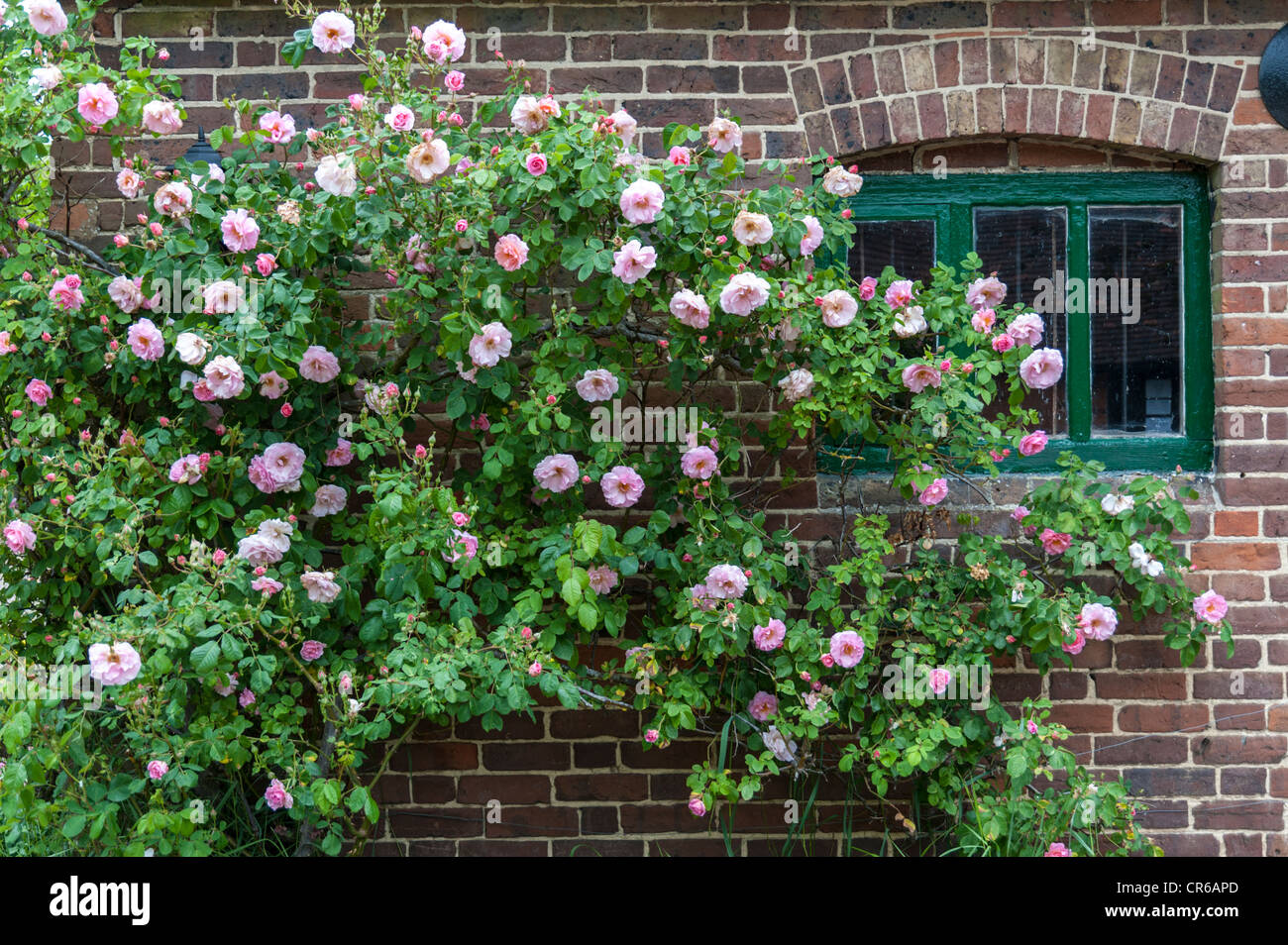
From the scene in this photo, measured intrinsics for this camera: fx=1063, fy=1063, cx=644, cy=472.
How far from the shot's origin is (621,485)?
10.2 ft

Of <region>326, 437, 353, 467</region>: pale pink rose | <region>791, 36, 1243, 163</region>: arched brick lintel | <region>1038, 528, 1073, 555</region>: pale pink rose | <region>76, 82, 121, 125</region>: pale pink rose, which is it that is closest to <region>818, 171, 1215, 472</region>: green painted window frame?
<region>791, 36, 1243, 163</region>: arched brick lintel

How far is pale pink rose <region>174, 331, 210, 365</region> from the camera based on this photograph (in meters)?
2.79

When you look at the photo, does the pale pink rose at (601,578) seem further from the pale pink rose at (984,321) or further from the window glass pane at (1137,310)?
the window glass pane at (1137,310)

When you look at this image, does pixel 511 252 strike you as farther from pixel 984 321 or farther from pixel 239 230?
pixel 984 321

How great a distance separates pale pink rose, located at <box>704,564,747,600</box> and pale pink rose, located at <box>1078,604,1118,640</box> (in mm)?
1028

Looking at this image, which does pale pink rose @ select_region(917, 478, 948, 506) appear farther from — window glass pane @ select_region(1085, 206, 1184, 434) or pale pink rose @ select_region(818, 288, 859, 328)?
window glass pane @ select_region(1085, 206, 1184, 434)

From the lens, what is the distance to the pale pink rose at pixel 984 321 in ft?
10.1

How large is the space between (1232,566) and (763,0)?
94.3 inches

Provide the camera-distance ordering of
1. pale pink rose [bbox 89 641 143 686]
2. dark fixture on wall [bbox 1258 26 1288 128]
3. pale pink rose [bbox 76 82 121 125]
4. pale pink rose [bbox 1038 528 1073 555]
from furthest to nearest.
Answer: dark fixture on wall [bbox 1258 26 1288 128] < pale pink rose [bbox 1038 528 1073 555] < pale pink rose [bbox 76 82 121 125] < pale pink rose [bbox 89 641 143 686]

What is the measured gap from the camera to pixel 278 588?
112 inches

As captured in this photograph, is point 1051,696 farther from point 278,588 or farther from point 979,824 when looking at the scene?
point 278,588

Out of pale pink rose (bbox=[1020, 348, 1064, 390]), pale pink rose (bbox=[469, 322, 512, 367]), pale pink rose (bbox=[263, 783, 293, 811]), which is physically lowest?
pale pink rose (bbox=[263, 783, 293, 811])

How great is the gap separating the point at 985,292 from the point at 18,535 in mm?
2807

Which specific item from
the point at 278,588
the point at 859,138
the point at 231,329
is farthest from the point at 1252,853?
the point at 231,329
